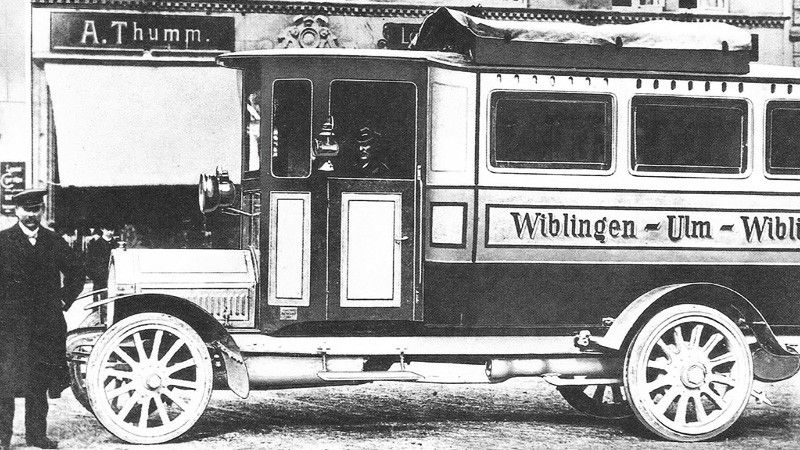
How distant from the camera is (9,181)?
1327 centimetres

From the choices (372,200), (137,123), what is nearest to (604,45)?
(372,200)

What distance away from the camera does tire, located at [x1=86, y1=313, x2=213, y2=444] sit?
637 centimetres

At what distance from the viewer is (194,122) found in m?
13.5

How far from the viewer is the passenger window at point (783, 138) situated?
7059mm

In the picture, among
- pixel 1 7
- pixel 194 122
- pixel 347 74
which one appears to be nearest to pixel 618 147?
pixel 347 74

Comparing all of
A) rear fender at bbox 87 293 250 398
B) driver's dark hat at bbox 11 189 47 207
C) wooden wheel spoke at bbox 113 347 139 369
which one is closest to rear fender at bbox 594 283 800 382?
rear fender at bbox 87 293 250 398

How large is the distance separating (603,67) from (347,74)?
1680mm

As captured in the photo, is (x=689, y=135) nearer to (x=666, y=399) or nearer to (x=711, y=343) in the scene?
(x=711, y=343)

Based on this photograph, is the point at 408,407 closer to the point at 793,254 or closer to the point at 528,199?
the point at 528,199

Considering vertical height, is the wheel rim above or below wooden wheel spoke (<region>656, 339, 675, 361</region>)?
below

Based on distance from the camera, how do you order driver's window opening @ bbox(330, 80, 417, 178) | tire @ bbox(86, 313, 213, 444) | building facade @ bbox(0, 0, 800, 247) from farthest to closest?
building facade @ bbox(0, 0, 800, 247)
driver's window opening @ bbox(330, 80, 417, 178)
tire @ bbox(86, 313, 213, 444)

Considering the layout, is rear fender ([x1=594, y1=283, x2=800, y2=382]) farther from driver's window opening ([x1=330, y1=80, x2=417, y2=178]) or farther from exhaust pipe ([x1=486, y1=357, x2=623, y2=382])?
driver's window opening ([x1=330, y1=80, x2=417, y2=178])

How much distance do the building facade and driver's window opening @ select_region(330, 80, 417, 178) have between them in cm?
636

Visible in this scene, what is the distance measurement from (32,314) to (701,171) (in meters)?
4.37
